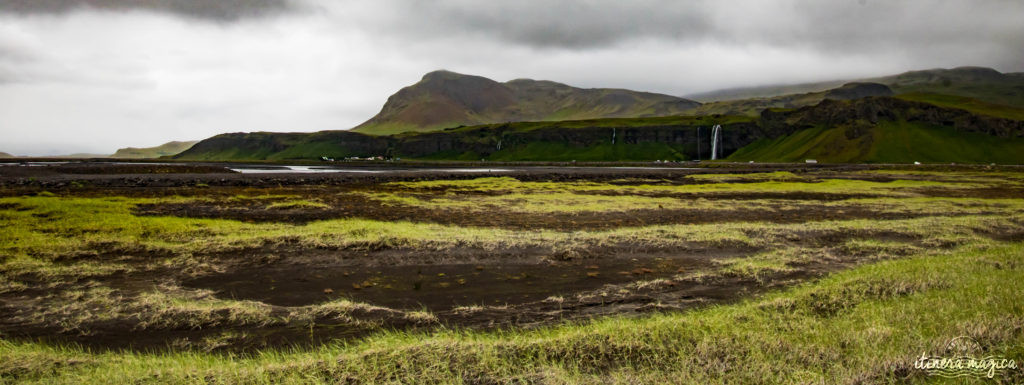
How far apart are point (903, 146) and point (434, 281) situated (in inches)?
6767

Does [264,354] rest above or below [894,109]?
below

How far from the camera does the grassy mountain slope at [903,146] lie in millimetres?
131750

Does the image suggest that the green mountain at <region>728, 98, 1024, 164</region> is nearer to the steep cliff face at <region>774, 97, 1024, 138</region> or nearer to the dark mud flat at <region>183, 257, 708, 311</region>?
the steep cliff face at <region>774, 97, 1024, 138</region>

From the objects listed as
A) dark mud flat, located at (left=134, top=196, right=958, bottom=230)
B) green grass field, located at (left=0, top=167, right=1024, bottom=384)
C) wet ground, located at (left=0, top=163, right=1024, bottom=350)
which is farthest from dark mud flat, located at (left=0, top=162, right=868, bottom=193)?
wet ground, located at (left=0, top=163, right=1024, bottom=350)

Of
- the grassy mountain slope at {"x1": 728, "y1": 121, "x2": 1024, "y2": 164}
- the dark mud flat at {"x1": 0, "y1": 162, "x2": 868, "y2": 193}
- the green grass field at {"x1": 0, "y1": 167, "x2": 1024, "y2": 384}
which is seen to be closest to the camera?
the green grass field at {"x1": 0, "y1": 167, "x2": 1024, "y2": 384}

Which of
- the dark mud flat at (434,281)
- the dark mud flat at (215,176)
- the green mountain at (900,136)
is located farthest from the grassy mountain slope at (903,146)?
the dark mud flat at (434,281)

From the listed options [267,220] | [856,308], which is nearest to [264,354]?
[856,308]

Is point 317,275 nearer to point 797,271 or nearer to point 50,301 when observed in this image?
point 50,301

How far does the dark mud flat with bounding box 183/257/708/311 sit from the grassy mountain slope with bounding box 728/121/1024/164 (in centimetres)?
15674

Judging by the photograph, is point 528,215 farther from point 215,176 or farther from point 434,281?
point 215,176

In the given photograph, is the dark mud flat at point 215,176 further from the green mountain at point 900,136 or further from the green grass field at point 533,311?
the green mountain at point 900,136

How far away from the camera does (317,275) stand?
1308 centimetres

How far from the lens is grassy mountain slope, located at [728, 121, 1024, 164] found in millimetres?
131750

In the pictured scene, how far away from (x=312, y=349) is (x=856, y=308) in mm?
9139
